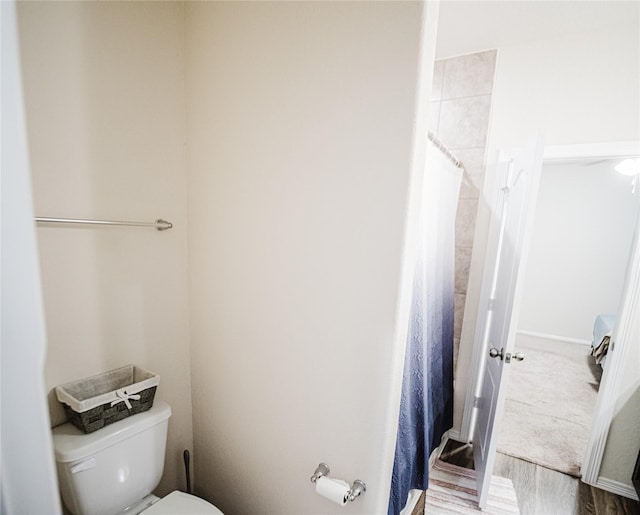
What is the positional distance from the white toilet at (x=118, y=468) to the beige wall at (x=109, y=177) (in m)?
0.18

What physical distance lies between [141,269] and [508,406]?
3.23 metres

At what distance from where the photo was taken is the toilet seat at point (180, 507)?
1.06m

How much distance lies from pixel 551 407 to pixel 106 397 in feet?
11.5

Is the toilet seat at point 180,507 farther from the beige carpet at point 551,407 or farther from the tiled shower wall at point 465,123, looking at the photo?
the beige carpet at point 551,407

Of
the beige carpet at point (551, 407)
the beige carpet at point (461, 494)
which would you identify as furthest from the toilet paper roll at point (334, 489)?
the beige carpet at point (551, 407)

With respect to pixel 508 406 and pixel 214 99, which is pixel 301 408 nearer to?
pixel 214 99

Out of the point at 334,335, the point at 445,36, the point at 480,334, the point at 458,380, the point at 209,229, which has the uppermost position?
the point at 445,36

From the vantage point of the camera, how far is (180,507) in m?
1.08

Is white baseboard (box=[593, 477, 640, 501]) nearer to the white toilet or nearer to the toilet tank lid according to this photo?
the white toilet

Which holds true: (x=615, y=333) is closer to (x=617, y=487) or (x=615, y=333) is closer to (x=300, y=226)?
(x=617, y=487)

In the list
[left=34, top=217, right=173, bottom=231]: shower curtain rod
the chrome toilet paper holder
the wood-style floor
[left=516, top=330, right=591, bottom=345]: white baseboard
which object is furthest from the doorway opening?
[left=34, top=217, right=173, bottom=231]: shower curtain rod

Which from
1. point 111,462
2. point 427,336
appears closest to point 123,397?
point 111,462

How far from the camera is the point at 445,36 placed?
185cm

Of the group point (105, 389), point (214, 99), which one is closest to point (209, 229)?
point (214, 99)
